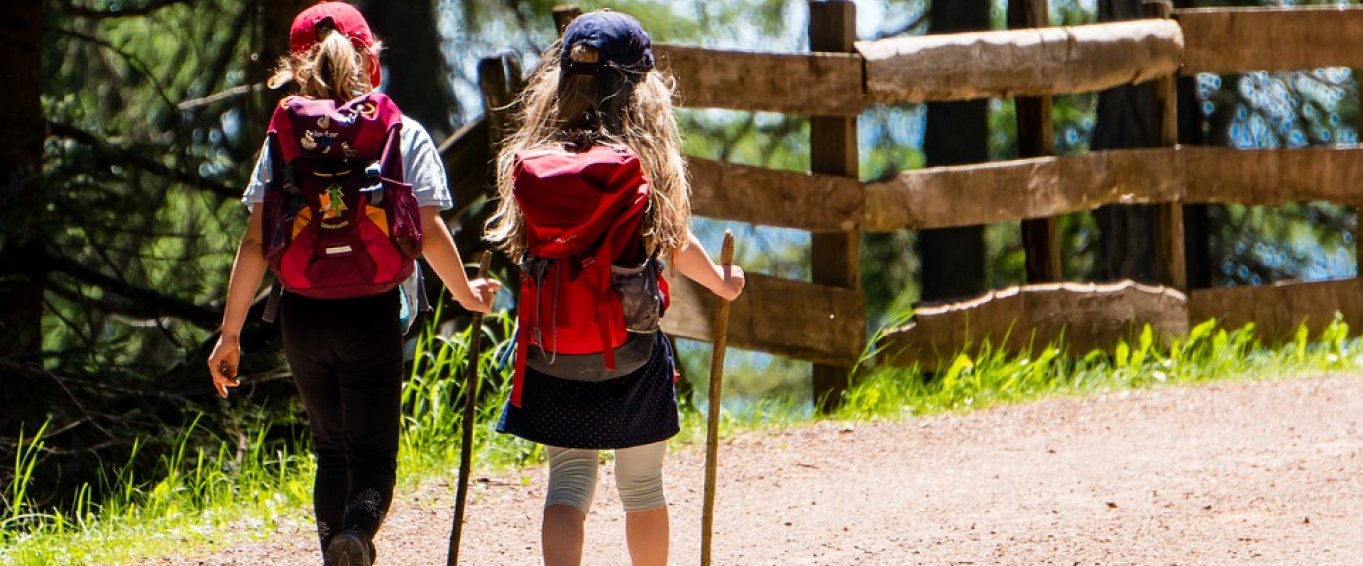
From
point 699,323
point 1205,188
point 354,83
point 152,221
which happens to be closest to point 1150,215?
point 1205,188

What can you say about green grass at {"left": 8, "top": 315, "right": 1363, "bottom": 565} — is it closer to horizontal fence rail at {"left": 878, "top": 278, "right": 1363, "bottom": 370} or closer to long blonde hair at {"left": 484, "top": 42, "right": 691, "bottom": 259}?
horizontal fence rail at {"left": 878, "top": 278, "right": 1363, "bottom": 370}

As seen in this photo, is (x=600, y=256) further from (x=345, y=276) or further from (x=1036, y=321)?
(x=1036, y=321)

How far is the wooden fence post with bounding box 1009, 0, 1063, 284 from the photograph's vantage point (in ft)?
24.5

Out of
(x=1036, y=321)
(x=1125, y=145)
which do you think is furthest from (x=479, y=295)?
(x=1125, y=145)

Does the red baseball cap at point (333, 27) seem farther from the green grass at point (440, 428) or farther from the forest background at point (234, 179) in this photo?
the forest background at point (234, 179)

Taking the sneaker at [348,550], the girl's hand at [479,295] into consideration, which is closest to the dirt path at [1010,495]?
the sneaker at [348,550]

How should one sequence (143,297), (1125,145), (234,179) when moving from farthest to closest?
(1125,145)
(234,179)
(143,297)

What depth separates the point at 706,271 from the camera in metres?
3.52

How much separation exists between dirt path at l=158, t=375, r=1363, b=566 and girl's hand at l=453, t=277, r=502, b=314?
3.91ft

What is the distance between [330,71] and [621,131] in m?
0.76

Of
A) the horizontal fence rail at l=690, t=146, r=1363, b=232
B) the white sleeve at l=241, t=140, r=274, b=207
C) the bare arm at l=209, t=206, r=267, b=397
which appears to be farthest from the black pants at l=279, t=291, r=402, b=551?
the horizontal fence rail at l=690, t=146, r=1363, b=232

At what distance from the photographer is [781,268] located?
16.2 meters

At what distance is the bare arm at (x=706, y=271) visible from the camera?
11.4 ft

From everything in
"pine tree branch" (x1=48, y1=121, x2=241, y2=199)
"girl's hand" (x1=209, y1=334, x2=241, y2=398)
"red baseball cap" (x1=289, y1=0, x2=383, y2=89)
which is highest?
"red baseball cap" (x1=289, y1=0, x2=383, y2=89)
